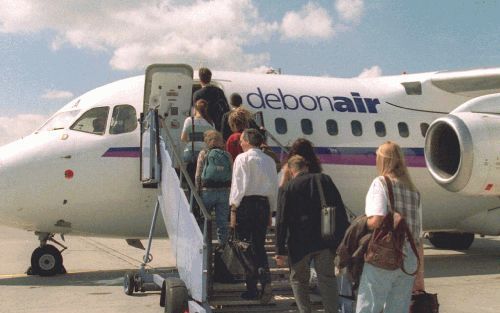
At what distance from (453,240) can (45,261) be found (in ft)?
31.4

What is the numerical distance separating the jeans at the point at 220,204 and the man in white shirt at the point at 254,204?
669mm

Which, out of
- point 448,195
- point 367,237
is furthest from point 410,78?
point 367,237

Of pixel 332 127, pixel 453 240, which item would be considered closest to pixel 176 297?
pixel 332 127

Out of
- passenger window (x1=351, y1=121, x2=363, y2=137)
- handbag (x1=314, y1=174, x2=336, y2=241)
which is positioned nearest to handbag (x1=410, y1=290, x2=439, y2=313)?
handbag (x1=314, y1=174, x2=336, y2=241)

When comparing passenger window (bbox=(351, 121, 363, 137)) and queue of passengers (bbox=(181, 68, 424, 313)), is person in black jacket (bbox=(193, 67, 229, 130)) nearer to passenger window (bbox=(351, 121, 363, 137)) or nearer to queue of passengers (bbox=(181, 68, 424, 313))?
queue of passengers (bbox=(181, 68, 424, 313))

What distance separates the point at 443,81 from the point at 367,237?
8.47 metres

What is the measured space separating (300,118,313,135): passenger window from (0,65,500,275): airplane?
19mm

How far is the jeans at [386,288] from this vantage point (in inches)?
177

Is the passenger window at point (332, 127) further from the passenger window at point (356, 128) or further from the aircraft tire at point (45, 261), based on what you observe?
the aircraft tire at point (45, 261)

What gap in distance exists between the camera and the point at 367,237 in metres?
4.52

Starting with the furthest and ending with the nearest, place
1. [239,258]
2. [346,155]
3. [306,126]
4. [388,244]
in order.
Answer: [346,155]
[306,126]
[239,258]
[388,244]

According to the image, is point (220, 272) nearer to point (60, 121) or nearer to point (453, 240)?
point (60, 121)

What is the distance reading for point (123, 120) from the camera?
998 cm

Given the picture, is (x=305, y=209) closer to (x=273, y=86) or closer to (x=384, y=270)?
(x=384, y=270)
